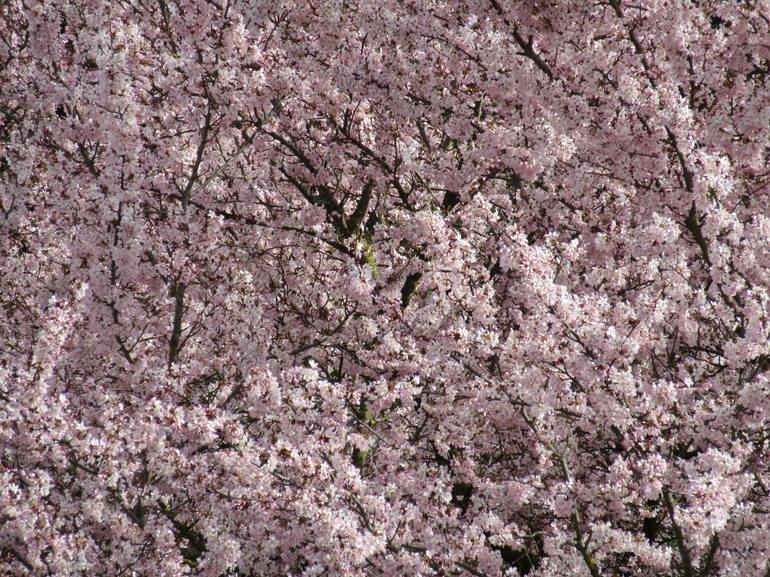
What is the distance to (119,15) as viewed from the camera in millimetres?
10945

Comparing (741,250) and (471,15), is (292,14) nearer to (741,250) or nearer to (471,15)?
(471,15)

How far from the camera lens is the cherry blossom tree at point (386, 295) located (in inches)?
283

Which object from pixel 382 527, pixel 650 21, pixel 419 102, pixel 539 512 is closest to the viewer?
pixel 382 527

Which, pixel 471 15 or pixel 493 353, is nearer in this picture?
pixel 493 353

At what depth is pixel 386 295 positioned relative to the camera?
33.5 feet

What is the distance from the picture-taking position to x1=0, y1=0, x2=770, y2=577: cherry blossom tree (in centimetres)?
718

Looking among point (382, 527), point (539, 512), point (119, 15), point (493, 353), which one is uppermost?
point (119, 15)

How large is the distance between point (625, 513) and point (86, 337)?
5885 millimetres

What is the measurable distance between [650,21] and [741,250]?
271 centimetres

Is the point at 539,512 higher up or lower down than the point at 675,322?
lower down

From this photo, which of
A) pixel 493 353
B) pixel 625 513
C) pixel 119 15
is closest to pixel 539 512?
pixel 625 513

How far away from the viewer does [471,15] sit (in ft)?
32.8

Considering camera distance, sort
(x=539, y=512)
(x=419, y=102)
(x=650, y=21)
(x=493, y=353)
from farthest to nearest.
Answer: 1. (x=419, y=102)
2. (x=539, y=512)
3. (x=650, y=21)
4. (x=493, y=353)

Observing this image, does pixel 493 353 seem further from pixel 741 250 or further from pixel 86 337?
pixel 86 337
